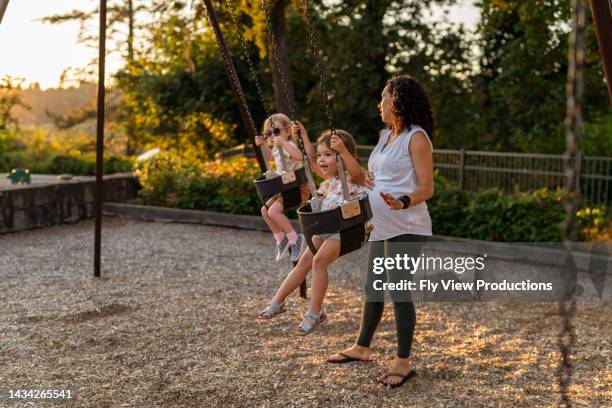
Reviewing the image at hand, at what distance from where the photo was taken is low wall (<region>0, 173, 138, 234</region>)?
9.71m

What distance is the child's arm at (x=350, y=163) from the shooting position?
3732mm

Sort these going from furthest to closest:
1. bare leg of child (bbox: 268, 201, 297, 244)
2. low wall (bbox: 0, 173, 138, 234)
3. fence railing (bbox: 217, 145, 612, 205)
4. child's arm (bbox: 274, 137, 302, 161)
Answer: fence railing (bbox: 217, 145, 612, 205), low wall (bbox: 0, 173, 138, 234), bare leg of child (bbox: 268, 201, 297, 244), child's arm (bbox: 274, 137, 302, 161)

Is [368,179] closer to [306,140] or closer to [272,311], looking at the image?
[306,140]

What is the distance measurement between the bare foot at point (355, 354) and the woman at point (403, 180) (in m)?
0.50

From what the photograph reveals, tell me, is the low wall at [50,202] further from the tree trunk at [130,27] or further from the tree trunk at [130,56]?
the tree trunk at [130,27]

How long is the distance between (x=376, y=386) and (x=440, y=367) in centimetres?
56

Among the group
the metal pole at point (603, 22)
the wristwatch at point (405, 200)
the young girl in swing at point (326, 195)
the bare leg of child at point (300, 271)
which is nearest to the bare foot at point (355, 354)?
the young girl in swing at point (326, 195)

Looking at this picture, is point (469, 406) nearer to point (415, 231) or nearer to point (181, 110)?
point (415, 231)

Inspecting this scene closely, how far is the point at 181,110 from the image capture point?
721 inches

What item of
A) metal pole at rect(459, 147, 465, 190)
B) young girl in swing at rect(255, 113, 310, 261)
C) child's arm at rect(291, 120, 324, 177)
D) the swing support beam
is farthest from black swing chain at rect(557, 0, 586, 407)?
metal pole at rect(459, 147, 465, 190)

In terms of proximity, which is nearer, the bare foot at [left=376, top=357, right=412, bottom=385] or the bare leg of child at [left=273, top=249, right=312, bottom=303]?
the bare foot at [left=376, top=357, right=412, bottom=385]

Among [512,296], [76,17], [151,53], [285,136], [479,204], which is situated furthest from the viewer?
[76,17]

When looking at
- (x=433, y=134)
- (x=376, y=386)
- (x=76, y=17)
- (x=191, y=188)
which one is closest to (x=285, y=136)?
(x=433, y=134)

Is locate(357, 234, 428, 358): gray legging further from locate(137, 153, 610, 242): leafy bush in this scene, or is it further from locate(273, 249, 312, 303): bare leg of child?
locate(137, 153, 610, 242): leafy bush
